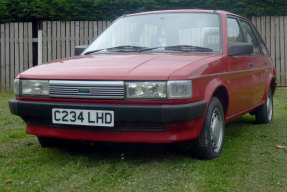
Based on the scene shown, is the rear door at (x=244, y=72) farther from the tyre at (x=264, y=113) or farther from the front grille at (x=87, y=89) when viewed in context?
the front grille at (x=87, y=89)

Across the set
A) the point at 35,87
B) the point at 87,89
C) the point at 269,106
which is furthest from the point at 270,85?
the point at 35,87

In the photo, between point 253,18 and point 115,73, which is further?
point 253,18

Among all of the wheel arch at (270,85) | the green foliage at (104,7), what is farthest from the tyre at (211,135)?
the green foliage at (104,7)

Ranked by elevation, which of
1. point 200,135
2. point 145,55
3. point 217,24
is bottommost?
point 200,135

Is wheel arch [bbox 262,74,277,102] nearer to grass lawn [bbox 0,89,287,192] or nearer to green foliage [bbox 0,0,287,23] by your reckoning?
grass lawn [bbox 0,89,287,192]

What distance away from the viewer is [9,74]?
10727 millimetres

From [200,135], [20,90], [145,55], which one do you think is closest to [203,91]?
[200,135]

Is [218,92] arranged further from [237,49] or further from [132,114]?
[132,114]

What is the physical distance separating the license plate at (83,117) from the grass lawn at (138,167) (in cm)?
40

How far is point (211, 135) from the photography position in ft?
13.0

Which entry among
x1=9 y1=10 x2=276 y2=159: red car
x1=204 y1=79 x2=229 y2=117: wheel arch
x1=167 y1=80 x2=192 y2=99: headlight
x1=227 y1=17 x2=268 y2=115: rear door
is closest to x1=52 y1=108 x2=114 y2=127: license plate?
x1=9 y1=10 x2=276 y2=159: red car

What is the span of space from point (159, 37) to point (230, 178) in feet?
5.97

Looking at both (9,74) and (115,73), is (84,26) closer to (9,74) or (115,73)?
(9,74)

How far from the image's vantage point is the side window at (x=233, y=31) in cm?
477
